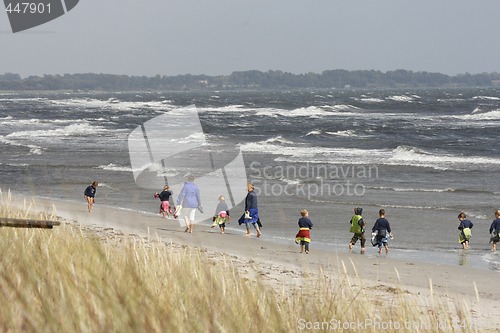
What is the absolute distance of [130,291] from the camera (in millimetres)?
4520

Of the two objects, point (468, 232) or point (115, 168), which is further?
point (115, 168)

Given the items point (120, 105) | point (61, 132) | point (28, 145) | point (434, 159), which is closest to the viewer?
point (434, 159)

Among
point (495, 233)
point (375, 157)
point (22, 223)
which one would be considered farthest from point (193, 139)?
point (22, 223)

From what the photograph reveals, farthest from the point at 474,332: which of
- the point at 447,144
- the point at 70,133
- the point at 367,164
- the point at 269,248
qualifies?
the point at 70,133

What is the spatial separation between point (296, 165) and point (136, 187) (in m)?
9.47

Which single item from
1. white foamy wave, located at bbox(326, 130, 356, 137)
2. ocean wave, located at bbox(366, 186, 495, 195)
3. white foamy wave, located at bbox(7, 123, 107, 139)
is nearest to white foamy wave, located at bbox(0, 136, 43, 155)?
white foamy wave, located at bbox(7, 123, 107, 139)

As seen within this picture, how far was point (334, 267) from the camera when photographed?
12.8 meters

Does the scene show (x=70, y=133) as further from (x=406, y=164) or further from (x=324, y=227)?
(x=324, y=227)

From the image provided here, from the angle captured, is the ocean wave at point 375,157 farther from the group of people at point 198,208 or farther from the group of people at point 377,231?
the group of people at point 377,231

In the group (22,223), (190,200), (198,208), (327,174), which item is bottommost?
(327,174)

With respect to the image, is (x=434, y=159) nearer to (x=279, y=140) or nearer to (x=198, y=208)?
(x=279, y=140)

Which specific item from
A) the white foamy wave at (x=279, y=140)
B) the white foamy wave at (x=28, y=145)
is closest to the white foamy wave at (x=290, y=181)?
the white foamy wave at (x=28, y=145)

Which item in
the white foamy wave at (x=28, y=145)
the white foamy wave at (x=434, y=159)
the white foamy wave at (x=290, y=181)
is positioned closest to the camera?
the white foamy wave at (x=290, y=181)

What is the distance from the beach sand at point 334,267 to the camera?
1046 cm
